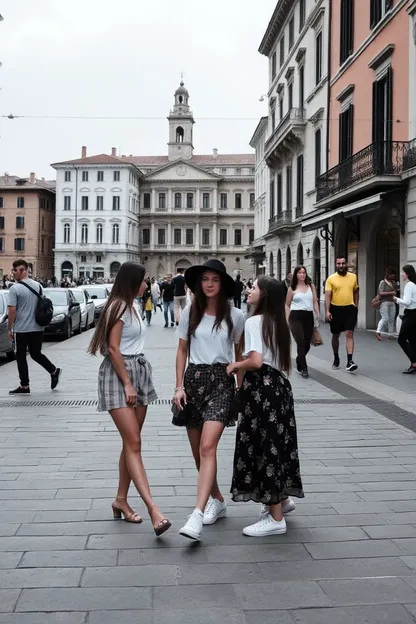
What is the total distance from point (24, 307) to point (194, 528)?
666 centimetres

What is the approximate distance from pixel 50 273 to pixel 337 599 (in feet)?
309

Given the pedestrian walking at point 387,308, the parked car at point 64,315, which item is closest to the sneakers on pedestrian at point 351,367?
the pedestrian walking at point 387,308

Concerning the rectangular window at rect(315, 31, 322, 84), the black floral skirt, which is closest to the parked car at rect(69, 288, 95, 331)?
the rectangular window at rect(315, 31, 322, 84)

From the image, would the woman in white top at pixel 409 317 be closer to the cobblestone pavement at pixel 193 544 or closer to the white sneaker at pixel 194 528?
the cobblestone pavement at pixel 193 544

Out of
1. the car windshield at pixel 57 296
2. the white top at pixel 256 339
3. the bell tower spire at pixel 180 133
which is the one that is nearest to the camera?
the white top at pixel 256 339

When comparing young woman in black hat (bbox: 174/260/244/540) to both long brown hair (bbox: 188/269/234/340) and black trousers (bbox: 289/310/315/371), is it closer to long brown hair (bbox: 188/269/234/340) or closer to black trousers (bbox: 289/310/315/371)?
long brown hair (bbox: 188/269/234/340)

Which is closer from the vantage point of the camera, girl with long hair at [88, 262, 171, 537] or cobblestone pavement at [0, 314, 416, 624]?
cobblestone pavement at [0, 314, 416, 624]

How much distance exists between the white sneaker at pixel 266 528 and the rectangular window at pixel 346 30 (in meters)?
23.1

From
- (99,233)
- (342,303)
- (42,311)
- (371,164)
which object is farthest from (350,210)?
(99,233)

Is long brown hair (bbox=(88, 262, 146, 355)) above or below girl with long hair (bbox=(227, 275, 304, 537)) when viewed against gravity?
above

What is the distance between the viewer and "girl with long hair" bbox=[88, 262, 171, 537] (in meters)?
4.61

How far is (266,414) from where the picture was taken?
4.41 metres

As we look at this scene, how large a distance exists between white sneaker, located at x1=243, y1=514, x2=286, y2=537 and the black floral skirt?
0.15 metres

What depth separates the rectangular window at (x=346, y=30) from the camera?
25.1 meters
